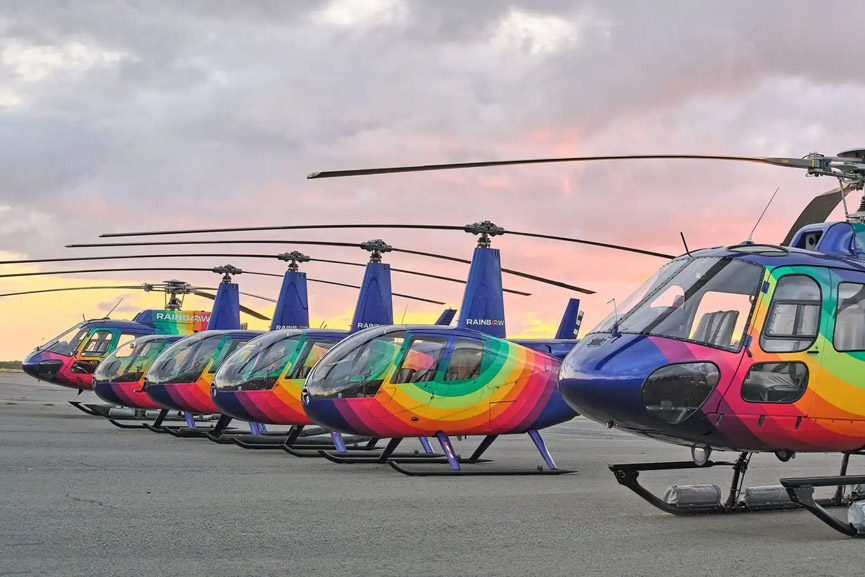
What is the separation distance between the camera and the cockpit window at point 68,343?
28.1 m

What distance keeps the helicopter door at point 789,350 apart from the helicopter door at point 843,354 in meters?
0.06

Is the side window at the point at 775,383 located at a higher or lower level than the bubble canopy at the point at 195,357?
higher

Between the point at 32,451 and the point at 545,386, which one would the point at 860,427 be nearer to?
the point at 545,386

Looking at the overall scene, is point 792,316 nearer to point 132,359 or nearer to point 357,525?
point 357,525

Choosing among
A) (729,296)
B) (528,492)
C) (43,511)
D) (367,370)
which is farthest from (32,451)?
(729,296)

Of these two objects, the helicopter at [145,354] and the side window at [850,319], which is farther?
the helicopter at [145,354]

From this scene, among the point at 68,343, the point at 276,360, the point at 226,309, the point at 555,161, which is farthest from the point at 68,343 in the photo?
the point at 555,161

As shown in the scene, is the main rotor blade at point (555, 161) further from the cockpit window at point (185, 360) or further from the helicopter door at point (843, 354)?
the cockpit window at point (185, 360)

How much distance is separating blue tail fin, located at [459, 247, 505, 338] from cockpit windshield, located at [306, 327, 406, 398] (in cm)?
175

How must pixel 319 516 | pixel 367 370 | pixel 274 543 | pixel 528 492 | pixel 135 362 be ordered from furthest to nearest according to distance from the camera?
pixel 135 362 < pixel 367 370 < pixel 528 492 < pixel 319 516 < pixel 274 543

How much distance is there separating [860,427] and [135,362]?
17.4 metres

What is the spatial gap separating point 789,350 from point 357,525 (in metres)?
4.16

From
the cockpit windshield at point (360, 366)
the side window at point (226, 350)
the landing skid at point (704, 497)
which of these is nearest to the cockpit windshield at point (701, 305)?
the landing skid at point (704, 497)

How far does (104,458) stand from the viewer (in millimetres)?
15305
